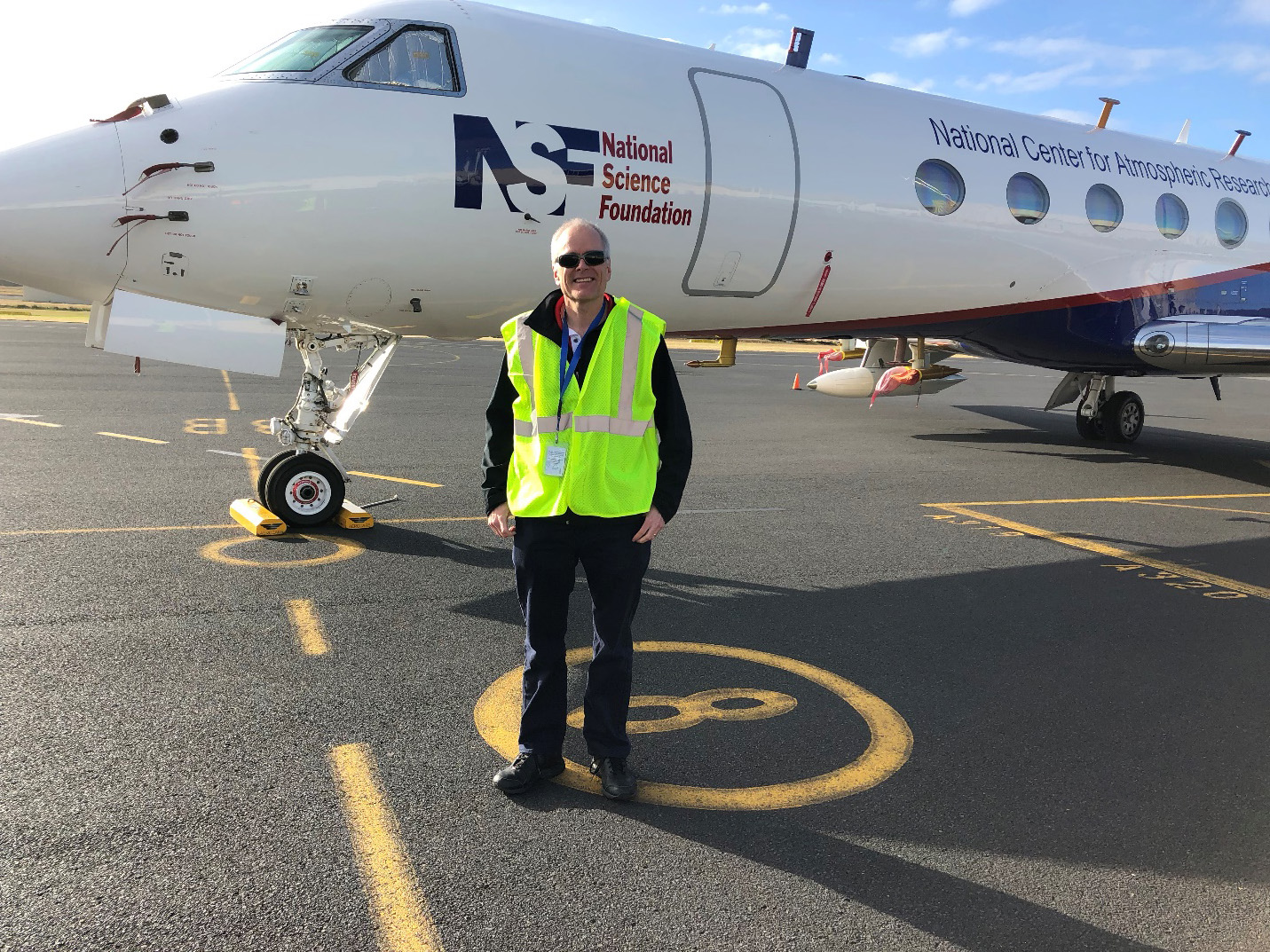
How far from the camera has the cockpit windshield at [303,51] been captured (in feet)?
19.5

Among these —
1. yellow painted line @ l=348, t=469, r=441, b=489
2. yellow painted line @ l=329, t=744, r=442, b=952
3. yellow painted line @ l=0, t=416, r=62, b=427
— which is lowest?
yellow painted line @ l=329, t=744, r=442, b=952

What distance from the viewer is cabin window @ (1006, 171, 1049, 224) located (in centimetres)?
911

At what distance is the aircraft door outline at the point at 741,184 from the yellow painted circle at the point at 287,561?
3.19 metres

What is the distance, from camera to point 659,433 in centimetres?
361

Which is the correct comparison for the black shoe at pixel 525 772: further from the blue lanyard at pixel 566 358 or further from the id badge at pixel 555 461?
the blue lanyard at pixel 566 358

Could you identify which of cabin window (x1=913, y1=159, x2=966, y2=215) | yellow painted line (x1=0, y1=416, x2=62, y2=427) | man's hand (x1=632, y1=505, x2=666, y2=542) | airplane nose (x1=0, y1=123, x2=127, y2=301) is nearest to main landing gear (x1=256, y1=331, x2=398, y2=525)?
airplane nose (x1=0, y1=123, x2=127, y2=301)

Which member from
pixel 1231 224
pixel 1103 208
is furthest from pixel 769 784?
pixel 1231 224

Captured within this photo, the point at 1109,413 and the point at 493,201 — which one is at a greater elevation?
the point at 493,201

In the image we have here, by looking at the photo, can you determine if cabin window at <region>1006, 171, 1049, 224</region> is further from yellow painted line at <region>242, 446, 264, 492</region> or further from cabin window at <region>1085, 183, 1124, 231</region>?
yellow painted line at <region>242, 446, 264, 492</region>

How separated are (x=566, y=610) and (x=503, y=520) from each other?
1.36 ft

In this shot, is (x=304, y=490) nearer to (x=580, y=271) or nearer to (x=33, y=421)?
(x=580, y=271)

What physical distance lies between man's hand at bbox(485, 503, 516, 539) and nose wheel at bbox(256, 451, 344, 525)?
3659 mm

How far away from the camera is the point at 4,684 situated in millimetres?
4043

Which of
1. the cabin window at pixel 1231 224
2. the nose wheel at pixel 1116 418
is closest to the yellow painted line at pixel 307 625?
the cabin window at pixel 1231 224
